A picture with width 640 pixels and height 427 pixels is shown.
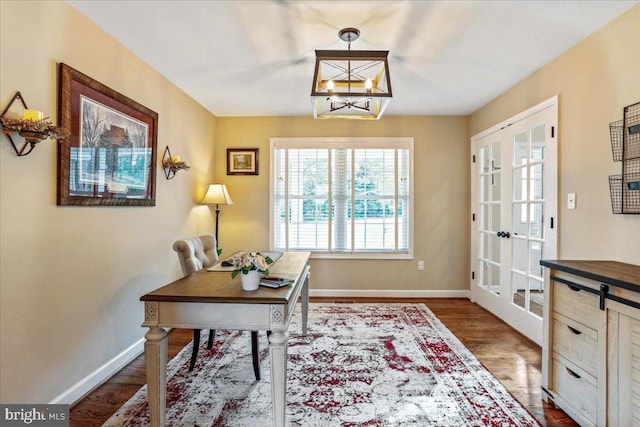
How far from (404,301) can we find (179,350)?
2679mm

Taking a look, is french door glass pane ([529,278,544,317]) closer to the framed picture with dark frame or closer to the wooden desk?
the wooden desk

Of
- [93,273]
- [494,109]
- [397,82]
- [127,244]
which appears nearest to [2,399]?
[93,273]

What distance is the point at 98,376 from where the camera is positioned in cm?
220

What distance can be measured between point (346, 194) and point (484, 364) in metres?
2.49

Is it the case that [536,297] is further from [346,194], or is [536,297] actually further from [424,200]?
[346,194]

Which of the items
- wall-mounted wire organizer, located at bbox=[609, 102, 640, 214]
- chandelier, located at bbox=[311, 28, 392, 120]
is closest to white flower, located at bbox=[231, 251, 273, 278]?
chandelier, located at bbox=[311, 28, 392, 120]

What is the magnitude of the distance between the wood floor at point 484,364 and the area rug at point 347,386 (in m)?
0.10

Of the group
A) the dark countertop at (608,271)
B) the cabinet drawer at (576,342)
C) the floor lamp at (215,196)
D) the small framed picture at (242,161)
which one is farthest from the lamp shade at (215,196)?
the cabinet drawer at (576,342)

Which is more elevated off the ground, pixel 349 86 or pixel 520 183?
pixel 349 86

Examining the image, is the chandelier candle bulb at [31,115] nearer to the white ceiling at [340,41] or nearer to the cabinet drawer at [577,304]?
the white ceiling at [340,41]

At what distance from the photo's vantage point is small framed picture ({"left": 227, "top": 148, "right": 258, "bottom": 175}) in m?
4.33

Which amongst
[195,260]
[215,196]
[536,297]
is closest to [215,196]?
[215,196]

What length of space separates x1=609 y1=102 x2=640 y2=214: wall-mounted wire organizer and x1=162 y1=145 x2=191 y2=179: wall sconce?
344 cm

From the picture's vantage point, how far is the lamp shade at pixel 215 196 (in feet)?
12.5
